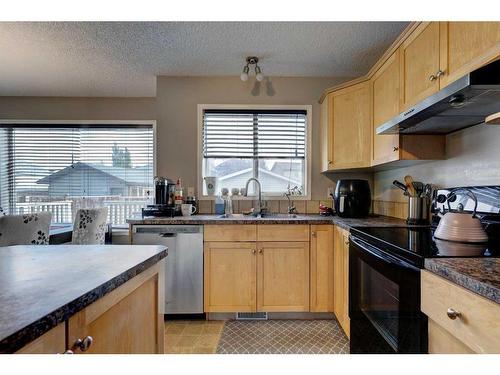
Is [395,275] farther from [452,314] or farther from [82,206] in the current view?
[82,206]

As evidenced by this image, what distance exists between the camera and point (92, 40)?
229 cm

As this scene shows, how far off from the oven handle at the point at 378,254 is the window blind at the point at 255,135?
4.87 ft

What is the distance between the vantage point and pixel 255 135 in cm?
301

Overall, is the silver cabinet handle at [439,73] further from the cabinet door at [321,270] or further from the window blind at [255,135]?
the window blind at [255,135]

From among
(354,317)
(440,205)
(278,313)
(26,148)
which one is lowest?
(278,313)

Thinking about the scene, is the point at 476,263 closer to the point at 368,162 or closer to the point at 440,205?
the point at 440,205

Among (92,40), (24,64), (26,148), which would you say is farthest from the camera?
(26,148)

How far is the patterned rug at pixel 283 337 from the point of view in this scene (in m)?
1.94

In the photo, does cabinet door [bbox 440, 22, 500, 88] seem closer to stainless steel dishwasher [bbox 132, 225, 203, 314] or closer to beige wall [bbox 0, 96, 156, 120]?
stainless steel dishwasher [bbox 132, 225, 203, 314]

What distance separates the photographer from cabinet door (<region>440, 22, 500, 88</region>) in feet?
3.59

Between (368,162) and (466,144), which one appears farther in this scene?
(368,162)

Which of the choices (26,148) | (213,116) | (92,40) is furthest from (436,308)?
(26,148)

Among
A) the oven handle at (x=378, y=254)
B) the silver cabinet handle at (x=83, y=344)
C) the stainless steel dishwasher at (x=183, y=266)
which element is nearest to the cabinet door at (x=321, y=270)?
the oven handle at (x=378, y=254)

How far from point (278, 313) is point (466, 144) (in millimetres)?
1857
